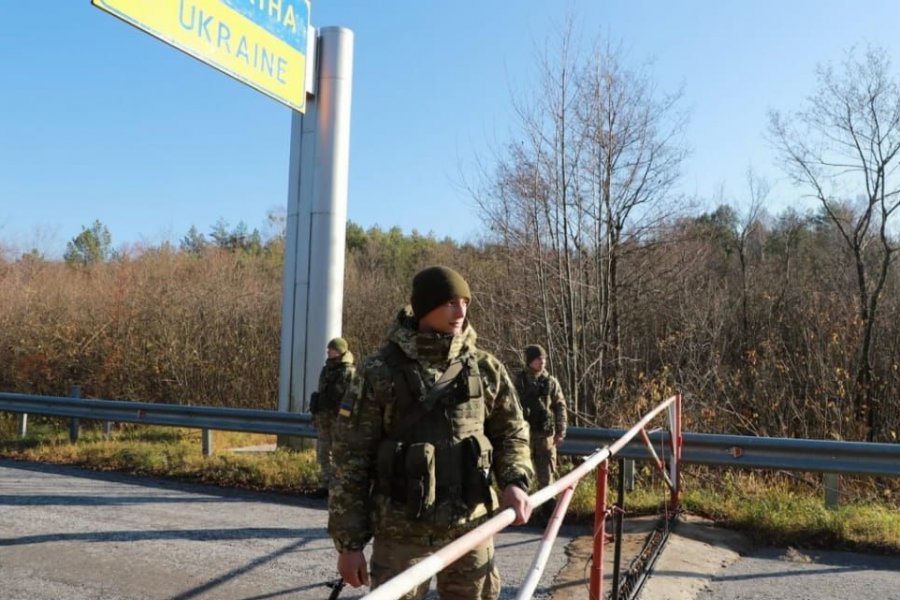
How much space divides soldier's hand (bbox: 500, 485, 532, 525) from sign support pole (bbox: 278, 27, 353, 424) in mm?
7294

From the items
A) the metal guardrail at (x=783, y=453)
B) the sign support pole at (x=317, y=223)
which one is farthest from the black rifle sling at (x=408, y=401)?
the sign support pole at (x=317, y=223)

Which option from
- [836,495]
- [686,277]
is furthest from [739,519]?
[686,277]

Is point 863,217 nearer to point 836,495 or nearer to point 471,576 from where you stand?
point 836,495

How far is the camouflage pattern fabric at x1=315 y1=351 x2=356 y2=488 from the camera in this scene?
24.5 feet

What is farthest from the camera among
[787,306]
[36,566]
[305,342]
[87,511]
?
[787,306]

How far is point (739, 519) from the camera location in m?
6.08

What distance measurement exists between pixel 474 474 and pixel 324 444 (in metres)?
5.45

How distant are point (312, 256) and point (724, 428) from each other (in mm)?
6858

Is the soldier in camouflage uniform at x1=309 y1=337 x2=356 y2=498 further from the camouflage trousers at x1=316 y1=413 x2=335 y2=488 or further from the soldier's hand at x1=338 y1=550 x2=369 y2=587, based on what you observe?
the soldier's hand at x1=338 y1=550 x2=369 y2=587

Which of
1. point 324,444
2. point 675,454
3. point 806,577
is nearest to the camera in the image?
point 806,577

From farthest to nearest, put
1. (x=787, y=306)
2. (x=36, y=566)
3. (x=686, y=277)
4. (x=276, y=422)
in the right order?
(x=787, y=306)
(x=686, y=277)
(x=276, y=422)
(x=36, y=566)

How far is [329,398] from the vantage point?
7461 mm

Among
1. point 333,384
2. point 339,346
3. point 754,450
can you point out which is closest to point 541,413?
point 754,450

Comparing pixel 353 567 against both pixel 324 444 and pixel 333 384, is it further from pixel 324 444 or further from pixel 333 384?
pixel 324 444
